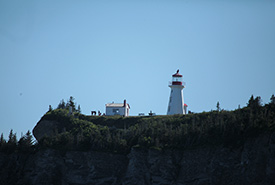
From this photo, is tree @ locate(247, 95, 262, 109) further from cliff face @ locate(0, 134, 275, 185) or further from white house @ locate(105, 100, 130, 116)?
white house @ locate(105, 100, 130, 116)

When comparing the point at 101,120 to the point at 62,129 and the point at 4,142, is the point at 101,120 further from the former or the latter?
the point at 4,142

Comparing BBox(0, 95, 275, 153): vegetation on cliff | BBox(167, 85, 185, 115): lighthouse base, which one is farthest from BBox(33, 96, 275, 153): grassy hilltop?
BBox(167, 85, 185, 115): lighthouse base

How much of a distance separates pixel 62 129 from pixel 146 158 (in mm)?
16354

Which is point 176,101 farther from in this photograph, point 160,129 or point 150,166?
point 150,166

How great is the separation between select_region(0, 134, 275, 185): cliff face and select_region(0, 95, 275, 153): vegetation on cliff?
3.80ft

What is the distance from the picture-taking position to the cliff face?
63.6 metres

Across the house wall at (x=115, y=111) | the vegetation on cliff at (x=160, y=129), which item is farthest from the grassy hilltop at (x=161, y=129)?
the house wall at (x=115, y=111)

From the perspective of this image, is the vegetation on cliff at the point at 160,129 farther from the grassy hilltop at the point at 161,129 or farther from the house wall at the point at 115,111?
the house wall at the point at 115,111

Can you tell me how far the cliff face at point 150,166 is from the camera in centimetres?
6356

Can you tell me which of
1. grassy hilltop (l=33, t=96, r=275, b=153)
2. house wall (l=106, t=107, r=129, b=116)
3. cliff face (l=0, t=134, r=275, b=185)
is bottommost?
cliff face (l=0, t=134, r=275, b=185)

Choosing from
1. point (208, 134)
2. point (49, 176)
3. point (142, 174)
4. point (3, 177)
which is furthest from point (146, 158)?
point (3, 177)

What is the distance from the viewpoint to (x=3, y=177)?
247 ft

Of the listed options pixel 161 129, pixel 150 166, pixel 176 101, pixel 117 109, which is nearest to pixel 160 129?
pixel 161 129

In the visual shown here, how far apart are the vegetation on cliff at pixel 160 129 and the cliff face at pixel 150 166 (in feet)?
3.80
